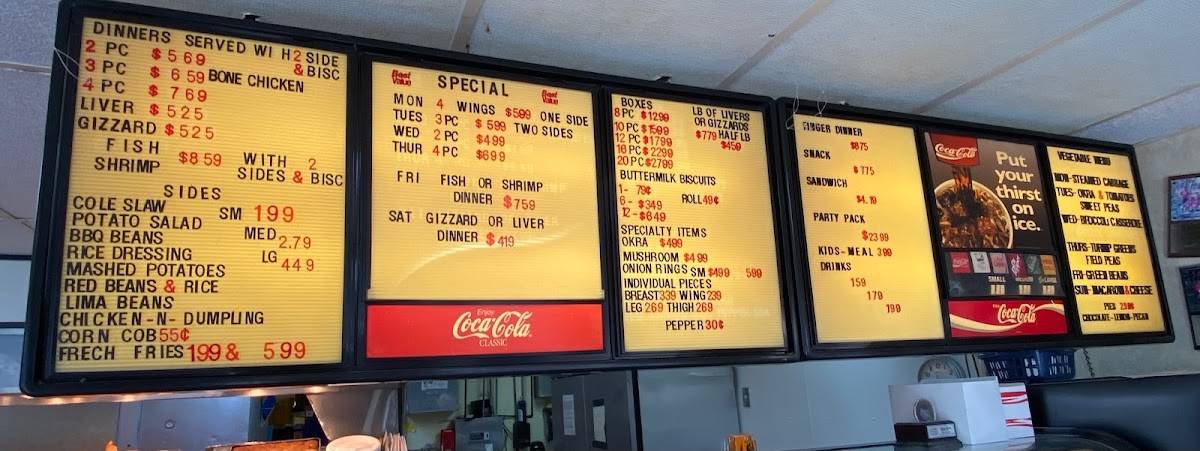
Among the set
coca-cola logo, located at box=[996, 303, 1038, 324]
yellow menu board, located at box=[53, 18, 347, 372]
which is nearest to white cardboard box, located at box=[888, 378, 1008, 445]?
coca-cola logo, located at box=[996, 303, 1038, 324]

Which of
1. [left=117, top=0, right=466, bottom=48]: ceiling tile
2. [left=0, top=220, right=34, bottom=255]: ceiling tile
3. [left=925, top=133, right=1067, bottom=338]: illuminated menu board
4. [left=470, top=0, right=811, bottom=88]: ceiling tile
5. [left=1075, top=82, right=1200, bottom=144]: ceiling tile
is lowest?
[left=925, top=133, right=1067, bottom=338]: illuminated menu board

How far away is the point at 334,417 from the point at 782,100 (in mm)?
3715

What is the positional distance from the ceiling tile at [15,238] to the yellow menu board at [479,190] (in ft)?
12.8

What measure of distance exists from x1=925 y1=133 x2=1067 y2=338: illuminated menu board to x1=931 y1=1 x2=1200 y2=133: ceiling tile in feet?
0.71

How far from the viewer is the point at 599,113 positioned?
260 centimetres

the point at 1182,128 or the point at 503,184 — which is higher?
the point at 1182,128

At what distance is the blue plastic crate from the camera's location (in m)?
3.60

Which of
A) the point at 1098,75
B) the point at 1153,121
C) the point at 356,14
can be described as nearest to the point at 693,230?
the point at 356,14

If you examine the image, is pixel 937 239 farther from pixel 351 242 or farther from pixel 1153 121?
pixel 351 242

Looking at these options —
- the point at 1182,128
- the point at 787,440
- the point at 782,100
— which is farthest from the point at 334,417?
the point at 1182,128

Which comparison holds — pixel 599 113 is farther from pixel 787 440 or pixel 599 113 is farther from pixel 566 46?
pixel 787 440

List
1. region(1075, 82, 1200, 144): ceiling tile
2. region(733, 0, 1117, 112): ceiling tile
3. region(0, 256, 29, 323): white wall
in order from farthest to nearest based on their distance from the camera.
Answer: region(0, 256, 29, 323): white wall < region(1075, 82, 1200, 144): ceiling tile < region(733, 0, 1117, 112): ceiling tile

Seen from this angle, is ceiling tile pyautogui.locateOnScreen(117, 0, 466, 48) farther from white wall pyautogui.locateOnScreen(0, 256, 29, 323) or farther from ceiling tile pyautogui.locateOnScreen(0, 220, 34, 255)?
white wall pyautogui.locateOnScreen(0, 256, 29, 323)

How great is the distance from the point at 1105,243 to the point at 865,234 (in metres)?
1.42
